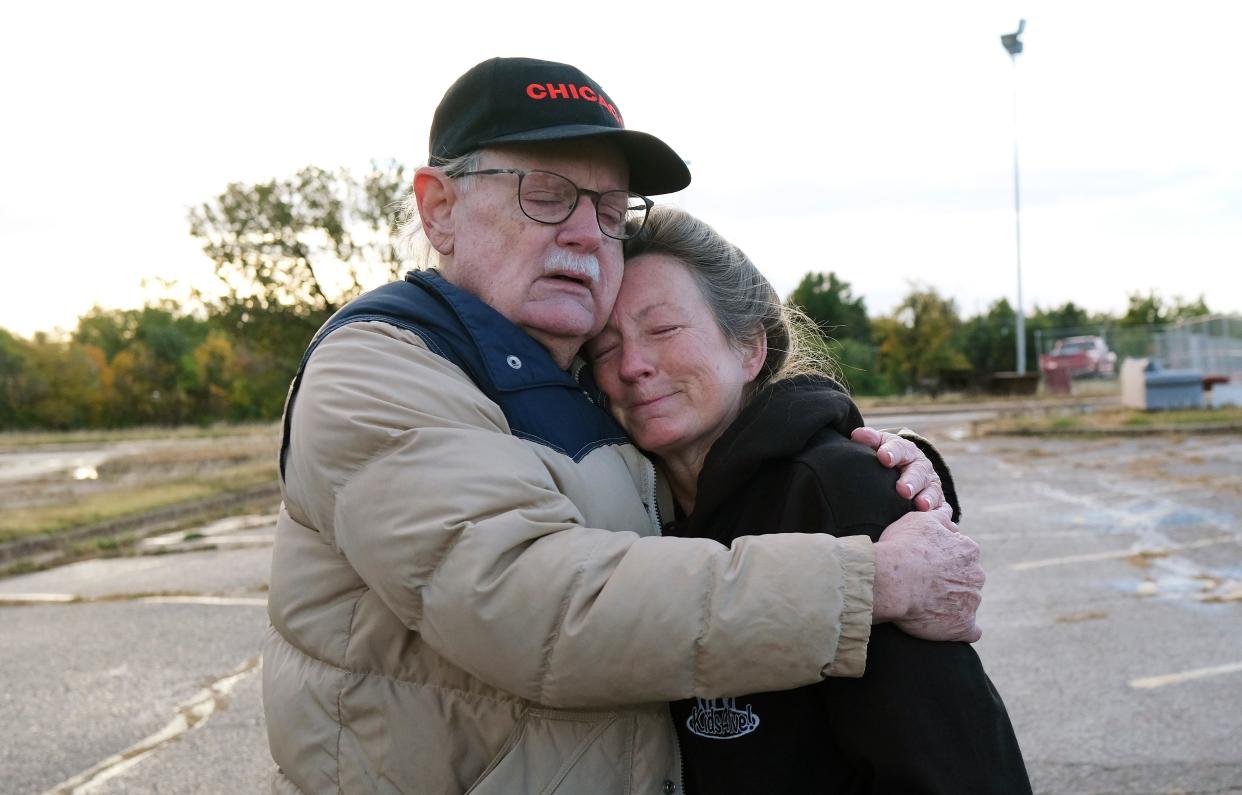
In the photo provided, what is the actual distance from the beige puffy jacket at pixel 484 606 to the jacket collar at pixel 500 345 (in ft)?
0.40

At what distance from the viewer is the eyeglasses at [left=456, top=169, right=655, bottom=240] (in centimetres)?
225

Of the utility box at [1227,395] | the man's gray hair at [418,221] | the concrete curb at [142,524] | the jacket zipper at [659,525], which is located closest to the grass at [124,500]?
the concrete curb at [142,524]

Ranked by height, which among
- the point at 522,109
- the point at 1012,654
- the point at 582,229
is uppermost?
the point at 522,109

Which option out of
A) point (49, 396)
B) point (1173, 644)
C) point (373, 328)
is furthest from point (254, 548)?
point (49, 396)

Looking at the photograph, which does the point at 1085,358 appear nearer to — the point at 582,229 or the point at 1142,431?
the point at 1142,431

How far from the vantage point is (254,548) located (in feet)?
30.3

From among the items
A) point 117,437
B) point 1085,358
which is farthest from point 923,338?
point 117,437

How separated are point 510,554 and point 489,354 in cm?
50

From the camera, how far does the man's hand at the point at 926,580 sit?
1.74 meters

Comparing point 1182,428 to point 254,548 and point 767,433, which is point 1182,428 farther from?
point 767,433

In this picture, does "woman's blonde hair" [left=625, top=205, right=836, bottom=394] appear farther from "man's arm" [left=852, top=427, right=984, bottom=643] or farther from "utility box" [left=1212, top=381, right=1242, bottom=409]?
"utility box" [left=1212, top=381, right=1242, bottom=409]

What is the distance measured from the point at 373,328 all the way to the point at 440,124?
2.04 feet

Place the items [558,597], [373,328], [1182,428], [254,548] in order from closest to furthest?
[558,597]
[373,328]
[254,548]
[1182,428]

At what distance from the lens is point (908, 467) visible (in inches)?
79.7
